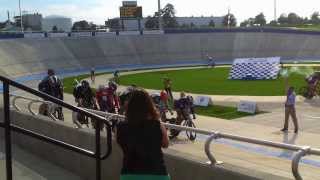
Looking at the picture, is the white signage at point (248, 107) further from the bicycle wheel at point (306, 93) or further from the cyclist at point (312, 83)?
the cyclist at point (312, 83)

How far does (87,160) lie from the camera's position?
7.35 meters

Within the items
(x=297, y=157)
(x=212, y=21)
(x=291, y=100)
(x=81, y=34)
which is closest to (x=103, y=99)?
(x=291, y=100)

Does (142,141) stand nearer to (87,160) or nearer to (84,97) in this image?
(87,160)

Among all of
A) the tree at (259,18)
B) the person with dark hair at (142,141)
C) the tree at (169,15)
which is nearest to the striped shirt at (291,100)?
the person with dark hair at (142,141)

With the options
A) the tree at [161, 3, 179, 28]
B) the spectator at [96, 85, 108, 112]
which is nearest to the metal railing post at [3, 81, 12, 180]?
the spectator at [96, 85, 108, 112]

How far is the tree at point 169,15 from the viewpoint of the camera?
146m

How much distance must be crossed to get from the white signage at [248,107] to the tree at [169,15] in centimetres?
12107

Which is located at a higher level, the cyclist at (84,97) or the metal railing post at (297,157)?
the metal railing post at (297,157)

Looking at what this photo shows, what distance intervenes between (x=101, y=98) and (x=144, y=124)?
12.9m

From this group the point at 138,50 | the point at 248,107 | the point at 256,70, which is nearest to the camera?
the point at 248,107

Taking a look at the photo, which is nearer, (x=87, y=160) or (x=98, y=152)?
(x=98, y=152)

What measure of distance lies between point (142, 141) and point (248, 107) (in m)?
19.6

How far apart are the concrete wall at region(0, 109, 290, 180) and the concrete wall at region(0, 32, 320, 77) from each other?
4994cm

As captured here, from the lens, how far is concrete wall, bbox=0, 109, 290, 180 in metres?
5.53
